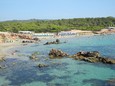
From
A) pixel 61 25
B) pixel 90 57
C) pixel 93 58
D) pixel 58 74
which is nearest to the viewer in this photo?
pixel 58 74

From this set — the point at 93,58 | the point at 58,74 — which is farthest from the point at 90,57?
the point at 58,74

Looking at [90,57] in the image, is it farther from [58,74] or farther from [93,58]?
[58,74]

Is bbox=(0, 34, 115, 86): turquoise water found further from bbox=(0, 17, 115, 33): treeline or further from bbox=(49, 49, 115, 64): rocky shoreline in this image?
bbox=(0, 17, 115, 33): treeline

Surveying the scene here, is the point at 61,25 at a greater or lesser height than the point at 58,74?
lesser

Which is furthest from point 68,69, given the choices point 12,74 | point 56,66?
point 12,74

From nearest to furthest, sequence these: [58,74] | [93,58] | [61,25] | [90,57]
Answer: [58,74]
[93,58]
[90,57]
[61,25]

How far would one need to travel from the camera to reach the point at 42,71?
144ft

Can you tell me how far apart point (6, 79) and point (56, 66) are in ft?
43.1

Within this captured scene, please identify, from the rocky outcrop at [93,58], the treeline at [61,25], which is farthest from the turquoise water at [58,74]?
the treeline at [61,25]

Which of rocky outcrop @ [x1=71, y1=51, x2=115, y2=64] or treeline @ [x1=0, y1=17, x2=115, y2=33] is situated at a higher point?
rocky outcrop @ [x1=71, y1=51, x2=115, y2=64]

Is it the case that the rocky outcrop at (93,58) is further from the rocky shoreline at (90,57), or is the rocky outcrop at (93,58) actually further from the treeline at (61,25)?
the treeline at (61,25)

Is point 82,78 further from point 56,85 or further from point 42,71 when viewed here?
point 42,71

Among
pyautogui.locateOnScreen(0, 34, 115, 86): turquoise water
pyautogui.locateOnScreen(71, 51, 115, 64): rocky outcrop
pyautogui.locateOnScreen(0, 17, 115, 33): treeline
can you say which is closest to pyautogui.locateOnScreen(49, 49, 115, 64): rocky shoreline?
pyautogui.locateOnScreen(71, 51, 115, 64): rocky outcrop

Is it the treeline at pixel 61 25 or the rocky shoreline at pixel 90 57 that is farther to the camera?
the treeline at pixel 61 25
